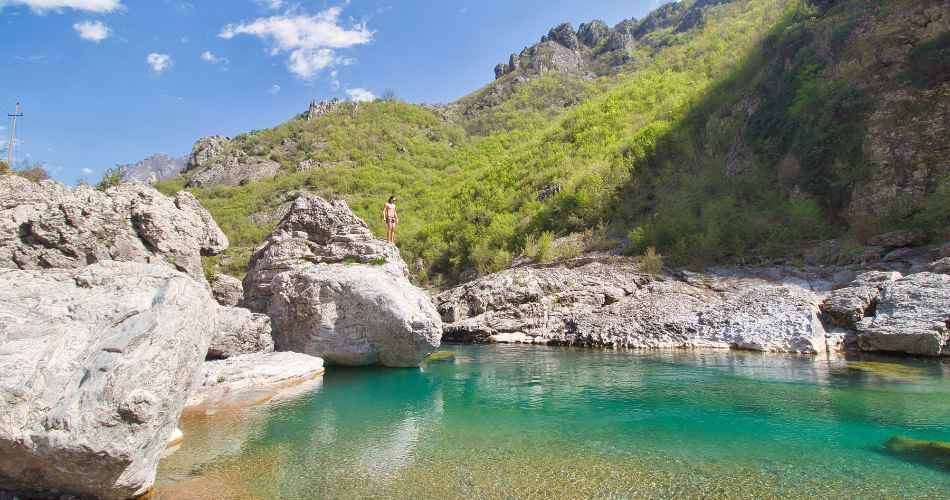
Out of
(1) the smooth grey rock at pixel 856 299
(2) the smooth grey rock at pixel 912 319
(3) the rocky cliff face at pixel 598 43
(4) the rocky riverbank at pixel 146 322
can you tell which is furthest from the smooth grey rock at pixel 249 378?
(3) the rocky cliff face at pixel 598 43

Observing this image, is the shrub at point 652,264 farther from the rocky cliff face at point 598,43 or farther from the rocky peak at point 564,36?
the rocky peak at point 564,36

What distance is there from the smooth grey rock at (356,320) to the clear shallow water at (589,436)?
3.56ft

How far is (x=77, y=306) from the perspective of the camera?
14.6 ft

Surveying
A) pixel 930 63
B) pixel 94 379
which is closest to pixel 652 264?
pixel 930 63

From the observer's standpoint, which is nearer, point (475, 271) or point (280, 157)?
point (475, 271)

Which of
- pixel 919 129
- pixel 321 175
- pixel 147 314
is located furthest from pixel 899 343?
pixel 321 175

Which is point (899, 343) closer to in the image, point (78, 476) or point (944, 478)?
point (944, 478)

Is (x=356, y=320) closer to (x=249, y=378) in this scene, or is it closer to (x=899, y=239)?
(x=249, y=378)

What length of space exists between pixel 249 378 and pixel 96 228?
11.6 ft

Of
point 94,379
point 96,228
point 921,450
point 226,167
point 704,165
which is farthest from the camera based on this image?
point 226,167

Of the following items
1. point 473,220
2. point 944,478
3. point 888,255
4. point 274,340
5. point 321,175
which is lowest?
point 944,478

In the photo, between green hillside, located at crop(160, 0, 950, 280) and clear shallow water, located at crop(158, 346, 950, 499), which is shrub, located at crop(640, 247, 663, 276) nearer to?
green hillside, located at crop(160, 0, 950, 280)

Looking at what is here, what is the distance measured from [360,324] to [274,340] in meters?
2.17

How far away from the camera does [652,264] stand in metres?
16.4
